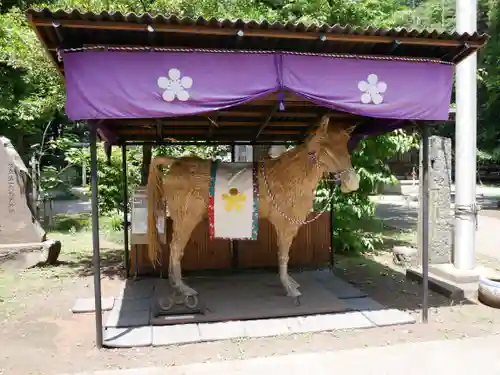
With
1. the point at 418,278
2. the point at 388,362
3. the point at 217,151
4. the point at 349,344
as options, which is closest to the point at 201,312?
the point at 349,344

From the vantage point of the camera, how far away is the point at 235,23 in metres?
4.23

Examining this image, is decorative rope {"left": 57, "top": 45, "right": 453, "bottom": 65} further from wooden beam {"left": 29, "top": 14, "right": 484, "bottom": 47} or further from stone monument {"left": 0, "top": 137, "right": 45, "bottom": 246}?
stone monument {"left": 0, "top": 137, "right": 45, "bottom": 246}

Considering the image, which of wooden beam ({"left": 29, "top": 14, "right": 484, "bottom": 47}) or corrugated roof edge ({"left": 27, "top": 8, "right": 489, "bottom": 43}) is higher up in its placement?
corrugated roof edge ({"left": 27, "top": 8, "right": 489, "bottom": 43})

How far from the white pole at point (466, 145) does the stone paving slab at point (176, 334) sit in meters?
4.09

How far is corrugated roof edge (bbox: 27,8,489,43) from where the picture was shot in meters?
3.94

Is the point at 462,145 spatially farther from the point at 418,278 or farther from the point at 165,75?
the point at 165,75

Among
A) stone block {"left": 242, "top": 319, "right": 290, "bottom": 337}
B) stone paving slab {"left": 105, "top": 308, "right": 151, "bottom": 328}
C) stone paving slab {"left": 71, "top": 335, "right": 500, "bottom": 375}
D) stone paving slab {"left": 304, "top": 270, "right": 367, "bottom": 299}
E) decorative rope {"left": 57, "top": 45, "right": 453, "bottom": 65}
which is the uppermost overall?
decorative rope {"left": 57, "top": 45, "right": 453, "bottom": 65}

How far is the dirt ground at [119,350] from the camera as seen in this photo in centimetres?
424

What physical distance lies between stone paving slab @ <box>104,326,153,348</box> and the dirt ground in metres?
0.10

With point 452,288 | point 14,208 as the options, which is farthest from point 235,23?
point 14,208

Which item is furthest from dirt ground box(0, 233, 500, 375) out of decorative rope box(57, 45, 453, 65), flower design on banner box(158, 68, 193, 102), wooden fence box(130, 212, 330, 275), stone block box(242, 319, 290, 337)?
decorative rope box(57, 45, 453, 65)

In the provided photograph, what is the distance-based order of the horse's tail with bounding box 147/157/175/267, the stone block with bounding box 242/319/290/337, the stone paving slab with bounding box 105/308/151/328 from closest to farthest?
1. the stone block with bounding box 242/319/290/337
2. the stone paving slab with bounding box 105/308/151/328
3. the horse's tail with bounding box 147/157/175/267

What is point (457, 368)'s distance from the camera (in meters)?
3.99

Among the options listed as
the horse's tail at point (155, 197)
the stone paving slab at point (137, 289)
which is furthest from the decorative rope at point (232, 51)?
the stone paving slab at point (137, 289)
